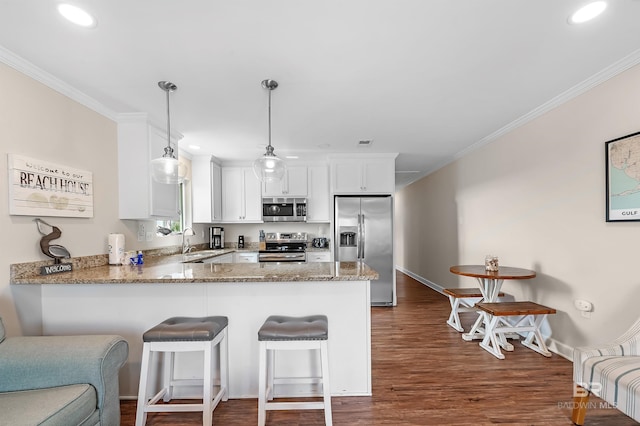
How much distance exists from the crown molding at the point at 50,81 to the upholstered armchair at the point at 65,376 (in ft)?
5.42

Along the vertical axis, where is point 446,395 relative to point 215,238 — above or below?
below

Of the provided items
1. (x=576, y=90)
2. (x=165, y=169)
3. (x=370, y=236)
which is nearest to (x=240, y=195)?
(x=370, y=236)

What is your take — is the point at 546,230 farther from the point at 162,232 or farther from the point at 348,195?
the point at 162,232

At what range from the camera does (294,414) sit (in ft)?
6.34

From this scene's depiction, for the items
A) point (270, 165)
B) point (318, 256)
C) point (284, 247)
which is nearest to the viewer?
point (270, 165)

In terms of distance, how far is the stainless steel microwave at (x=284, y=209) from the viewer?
4.86 meters

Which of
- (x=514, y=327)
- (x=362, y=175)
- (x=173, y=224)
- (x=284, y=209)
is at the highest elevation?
(x=362, y=175)

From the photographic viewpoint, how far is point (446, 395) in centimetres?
213

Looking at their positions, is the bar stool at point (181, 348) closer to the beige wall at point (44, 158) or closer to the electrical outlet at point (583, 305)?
the beige wall at point (44, 158)

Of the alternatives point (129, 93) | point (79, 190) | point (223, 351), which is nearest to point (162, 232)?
point (79, 190)

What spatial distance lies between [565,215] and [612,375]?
154 centimetres

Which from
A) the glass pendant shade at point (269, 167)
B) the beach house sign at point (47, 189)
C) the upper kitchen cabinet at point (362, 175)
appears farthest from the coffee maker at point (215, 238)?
the glass pendant shade at point (269, 167)

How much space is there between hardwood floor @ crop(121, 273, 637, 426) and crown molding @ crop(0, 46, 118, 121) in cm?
240

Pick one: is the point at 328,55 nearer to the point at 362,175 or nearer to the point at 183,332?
the point at 183,332
